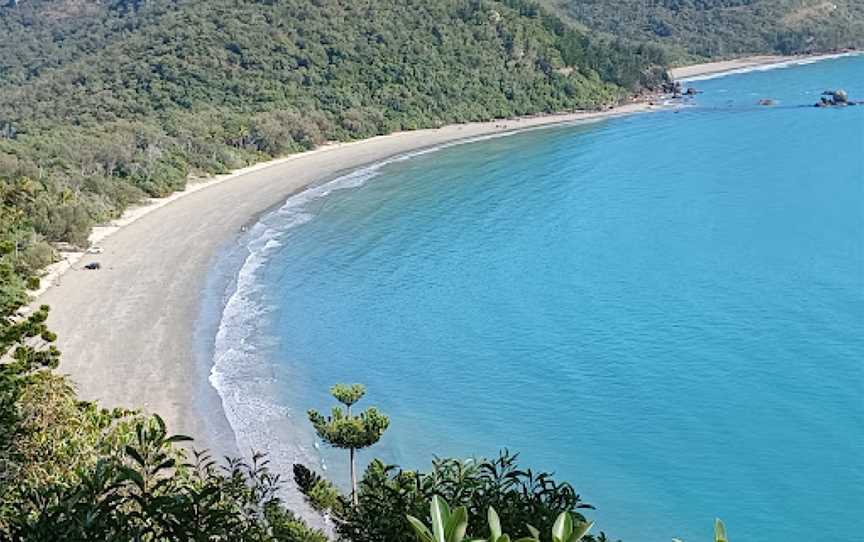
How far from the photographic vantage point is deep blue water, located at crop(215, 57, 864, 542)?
2638cm

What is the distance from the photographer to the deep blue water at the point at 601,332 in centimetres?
2638

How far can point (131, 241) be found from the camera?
50.5 meters

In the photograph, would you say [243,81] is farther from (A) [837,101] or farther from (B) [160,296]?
(A) [837,101]

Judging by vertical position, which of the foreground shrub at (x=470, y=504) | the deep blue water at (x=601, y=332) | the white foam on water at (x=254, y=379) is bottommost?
the deep blue water at (x=601, y=332)

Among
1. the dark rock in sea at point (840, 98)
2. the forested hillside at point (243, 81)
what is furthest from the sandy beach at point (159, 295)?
the dark rock in sea at point (840, 98)

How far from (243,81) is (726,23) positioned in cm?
10831

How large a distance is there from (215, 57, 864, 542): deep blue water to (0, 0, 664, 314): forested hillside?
12.9 meters

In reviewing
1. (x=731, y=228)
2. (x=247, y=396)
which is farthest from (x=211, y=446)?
(x=731, y=228)

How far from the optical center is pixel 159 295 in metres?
41.1

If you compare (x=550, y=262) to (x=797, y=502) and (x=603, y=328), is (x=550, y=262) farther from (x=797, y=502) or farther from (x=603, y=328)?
(x=797, y=502)

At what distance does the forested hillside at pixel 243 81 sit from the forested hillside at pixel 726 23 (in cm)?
4306

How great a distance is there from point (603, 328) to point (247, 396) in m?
15.1

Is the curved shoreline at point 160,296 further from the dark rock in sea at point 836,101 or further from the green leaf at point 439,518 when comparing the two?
the dark rock in sea at point 836,101

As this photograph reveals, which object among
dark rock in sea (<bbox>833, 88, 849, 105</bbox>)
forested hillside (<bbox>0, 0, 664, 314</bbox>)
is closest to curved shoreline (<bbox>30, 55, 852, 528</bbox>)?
forested hillside (<bbox>0, 0, 664, 314</bbox>)
